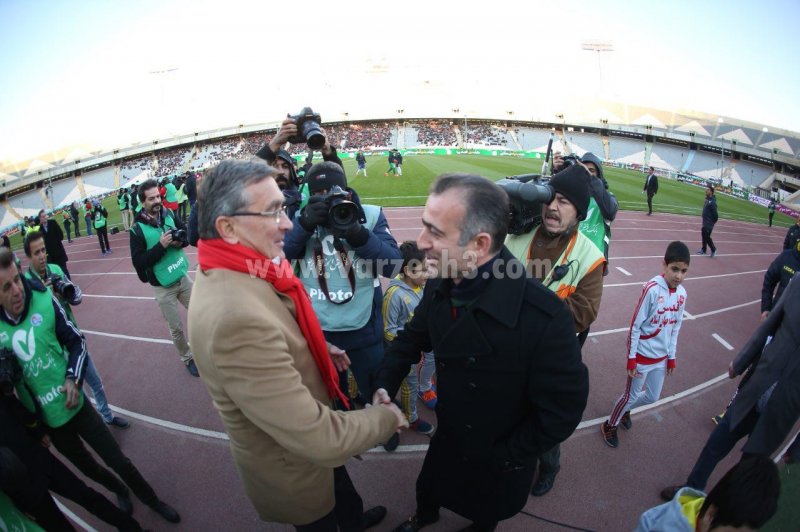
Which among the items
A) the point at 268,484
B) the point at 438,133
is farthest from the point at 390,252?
the point at 438,133

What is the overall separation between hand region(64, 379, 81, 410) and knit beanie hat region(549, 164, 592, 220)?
397 cm

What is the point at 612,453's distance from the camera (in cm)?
369

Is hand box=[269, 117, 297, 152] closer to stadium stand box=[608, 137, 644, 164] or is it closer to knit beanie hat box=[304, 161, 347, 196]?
knit beanie hat box=[304, 161, 347, 196]

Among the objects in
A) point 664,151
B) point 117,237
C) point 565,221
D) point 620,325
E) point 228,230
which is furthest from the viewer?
point 664,151

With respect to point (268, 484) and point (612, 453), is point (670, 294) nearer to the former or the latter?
point (612, 453)

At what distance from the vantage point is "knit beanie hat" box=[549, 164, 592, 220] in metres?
2.66

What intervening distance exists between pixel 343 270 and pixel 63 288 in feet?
9.76

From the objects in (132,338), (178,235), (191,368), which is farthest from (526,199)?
(132,338)

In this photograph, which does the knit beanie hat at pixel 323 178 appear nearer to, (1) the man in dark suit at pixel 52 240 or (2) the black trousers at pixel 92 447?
(2) the black trousers at pixel 92 447

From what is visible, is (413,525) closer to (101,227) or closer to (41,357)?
(41,357)

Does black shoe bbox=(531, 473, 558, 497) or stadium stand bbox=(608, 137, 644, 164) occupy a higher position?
stadium stand bbox=(608, 137, 644, 164)

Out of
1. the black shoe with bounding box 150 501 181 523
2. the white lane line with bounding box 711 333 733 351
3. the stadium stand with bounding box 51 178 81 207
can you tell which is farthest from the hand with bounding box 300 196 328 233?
the stadium stand with bounding box 51 178 81 207

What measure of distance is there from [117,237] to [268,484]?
692 inches

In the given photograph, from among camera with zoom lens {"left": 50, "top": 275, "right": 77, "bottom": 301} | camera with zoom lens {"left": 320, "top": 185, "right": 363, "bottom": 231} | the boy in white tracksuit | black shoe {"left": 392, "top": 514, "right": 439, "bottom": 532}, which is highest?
camera with zoom lens {"left": 320, "top": 185, "right": 363, "bottom": 231}
